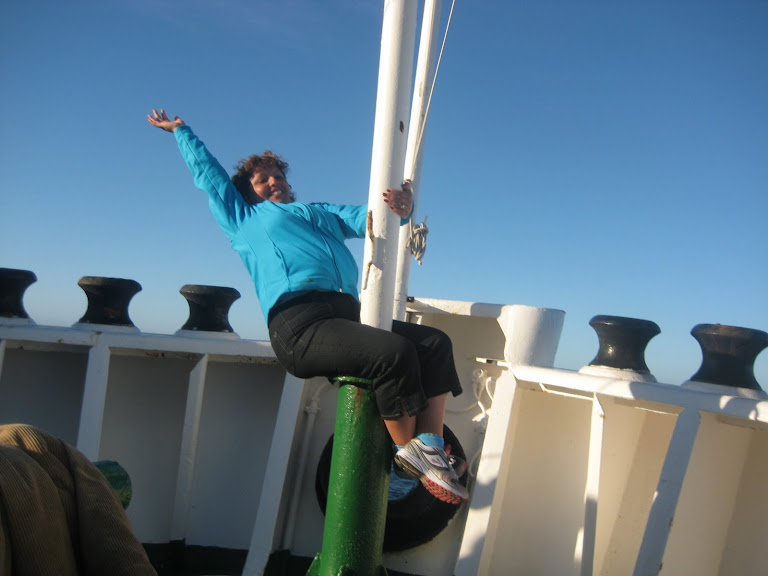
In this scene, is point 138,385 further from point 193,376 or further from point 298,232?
point 298,232

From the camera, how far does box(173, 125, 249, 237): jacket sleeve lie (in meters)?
2.67

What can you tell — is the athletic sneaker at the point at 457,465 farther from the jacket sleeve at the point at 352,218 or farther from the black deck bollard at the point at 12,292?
the black deck bollard at the point at 12,292

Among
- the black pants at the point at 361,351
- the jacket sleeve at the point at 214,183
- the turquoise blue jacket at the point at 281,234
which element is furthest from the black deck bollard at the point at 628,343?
the jacket sleeve at the point at 214,183

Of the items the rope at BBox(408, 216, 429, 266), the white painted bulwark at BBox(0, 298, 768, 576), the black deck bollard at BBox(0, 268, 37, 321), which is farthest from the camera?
the black deck bollard at BBox(0, 268, 37, 321)

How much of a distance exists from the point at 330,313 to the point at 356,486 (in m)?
0.60

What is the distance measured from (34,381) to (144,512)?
1.33 metres

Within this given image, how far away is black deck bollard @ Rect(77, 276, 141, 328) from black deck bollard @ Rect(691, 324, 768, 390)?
3.72m

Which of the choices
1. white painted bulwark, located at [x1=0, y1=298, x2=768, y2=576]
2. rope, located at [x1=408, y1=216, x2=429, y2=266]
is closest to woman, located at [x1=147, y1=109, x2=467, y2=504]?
rope, located at [x1=408, y1=216, x2=429, y2=266]

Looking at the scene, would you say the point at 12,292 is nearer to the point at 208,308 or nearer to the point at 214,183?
the point at 208,308

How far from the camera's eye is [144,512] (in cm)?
456

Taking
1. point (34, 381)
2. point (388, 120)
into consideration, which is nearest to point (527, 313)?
point (388, 120)

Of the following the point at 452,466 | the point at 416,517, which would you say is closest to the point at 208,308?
the point at 416,517

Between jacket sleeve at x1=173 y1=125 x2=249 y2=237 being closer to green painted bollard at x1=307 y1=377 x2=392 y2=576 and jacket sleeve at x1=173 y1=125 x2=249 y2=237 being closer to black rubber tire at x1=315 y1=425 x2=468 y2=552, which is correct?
green painted bollard at x1=307 y1=377 x2=392 y2=576

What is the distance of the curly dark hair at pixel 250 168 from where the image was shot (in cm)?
312
